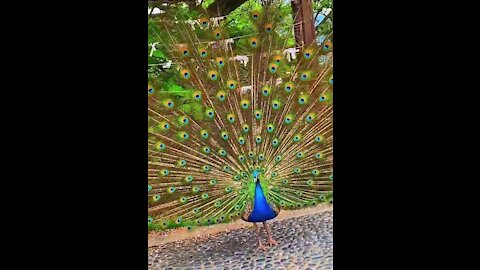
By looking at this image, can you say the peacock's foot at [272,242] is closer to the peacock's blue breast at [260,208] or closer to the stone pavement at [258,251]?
the stone pavement at [258,251]

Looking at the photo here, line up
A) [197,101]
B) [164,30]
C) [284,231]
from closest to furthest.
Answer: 1. [164,30]
2. [197,101]
3. [284,231]

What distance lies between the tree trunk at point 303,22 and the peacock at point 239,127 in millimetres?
36

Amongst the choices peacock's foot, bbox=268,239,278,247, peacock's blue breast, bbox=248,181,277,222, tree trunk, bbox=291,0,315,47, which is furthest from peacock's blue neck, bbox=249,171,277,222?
tree trunk, bbox=291,0,315,47

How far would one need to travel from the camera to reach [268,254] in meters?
2.67

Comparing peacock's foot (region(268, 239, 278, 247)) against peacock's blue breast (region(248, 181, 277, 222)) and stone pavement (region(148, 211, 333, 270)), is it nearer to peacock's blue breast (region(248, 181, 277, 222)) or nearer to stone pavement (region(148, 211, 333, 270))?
stone pavement (region(148, 211, 333, 270))

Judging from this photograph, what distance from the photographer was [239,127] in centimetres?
261

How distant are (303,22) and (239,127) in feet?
1.89

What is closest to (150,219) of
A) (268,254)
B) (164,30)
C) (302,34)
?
(268,254)

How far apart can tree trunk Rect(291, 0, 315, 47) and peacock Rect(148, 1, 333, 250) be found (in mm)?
36

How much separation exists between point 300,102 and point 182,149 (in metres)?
0.62

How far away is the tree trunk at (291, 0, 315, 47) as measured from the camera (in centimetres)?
251

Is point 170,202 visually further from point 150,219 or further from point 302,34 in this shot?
point 302,34

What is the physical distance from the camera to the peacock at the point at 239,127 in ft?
8.20
